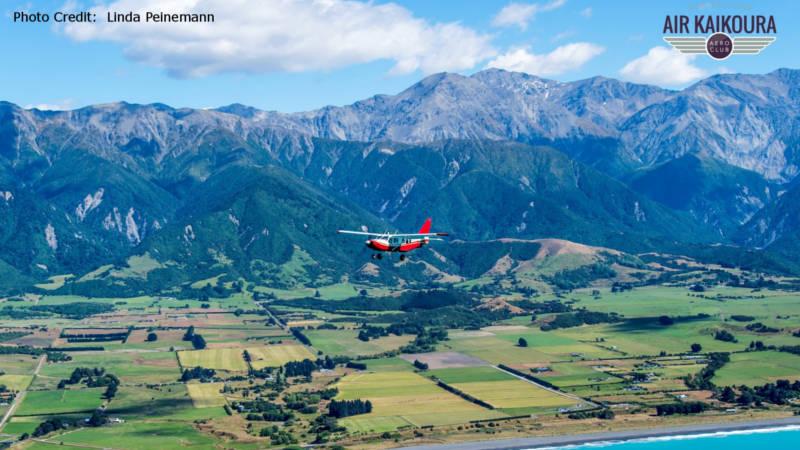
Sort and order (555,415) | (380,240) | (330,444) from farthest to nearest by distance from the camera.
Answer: (555,415), (330,444), (380,240)

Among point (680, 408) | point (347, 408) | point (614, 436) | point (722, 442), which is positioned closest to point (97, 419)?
point (347, 408)

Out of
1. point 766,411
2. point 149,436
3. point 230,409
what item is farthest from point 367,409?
point 766,411

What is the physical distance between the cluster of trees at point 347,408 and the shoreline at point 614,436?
26.8m

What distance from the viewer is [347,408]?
638 ft

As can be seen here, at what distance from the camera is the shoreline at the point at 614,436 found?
561 feet

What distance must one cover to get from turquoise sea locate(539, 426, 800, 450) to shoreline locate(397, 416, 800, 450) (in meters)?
1.07

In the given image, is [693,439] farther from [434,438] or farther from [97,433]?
[97,433]

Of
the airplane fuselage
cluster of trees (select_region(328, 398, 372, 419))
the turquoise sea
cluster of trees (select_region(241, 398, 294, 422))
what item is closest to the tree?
cluster of trees (select_region(241, 398, 294, 422))

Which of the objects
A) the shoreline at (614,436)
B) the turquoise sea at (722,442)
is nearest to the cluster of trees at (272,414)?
the shoreline at (614,436)

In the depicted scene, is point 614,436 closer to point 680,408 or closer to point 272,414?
point 680,408

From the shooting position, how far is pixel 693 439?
180 m

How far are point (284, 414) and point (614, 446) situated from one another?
6826 centimetres

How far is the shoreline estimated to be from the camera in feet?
561

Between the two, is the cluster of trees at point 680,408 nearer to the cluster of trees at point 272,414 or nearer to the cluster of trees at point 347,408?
the cluster of trees at point 347,408
